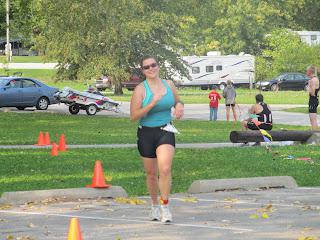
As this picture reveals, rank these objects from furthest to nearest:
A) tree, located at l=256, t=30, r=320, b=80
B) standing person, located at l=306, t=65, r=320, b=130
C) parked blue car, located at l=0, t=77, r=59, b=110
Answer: tree, located at l=256, t=30, r=320, b=80
parked blue car, located at l=0, t=77, r=59, b=110
standing person, located at l=306, t=65, r=320, b=130

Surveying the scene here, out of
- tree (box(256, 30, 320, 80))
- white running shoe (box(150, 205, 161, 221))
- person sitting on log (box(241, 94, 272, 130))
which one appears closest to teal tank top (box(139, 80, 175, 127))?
white running shoe (box(150, 205, 161, 221))

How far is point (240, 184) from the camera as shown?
48.9 ft

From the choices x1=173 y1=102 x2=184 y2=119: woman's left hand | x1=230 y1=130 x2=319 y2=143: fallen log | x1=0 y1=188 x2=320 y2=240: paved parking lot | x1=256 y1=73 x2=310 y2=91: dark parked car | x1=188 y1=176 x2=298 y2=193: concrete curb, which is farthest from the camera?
x1=256 y1=73 x2=310 y2=91: dark parked car

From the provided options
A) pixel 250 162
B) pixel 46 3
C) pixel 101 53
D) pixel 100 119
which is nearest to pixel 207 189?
pixel 250 162

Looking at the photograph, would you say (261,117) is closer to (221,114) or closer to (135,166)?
(135,166)

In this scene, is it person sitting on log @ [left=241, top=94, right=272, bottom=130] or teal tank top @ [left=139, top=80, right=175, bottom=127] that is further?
person sitting on log @ [left=241, top=94, right=272, bottom=130]

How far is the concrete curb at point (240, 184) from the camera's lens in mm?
14602

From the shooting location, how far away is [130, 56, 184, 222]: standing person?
11305mm

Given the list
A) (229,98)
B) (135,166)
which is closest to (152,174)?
(135,166)

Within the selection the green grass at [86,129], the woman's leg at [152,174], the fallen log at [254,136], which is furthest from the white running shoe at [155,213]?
the green grass at [86,129]

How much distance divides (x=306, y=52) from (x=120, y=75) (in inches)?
1111

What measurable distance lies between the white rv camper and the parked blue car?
40.5 m

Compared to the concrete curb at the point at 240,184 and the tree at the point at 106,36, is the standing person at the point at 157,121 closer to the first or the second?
the concrete curb at the point at 240,184

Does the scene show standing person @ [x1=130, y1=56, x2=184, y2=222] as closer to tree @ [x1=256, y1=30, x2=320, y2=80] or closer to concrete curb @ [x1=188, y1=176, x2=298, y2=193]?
concrete curb @ [x1=188, y1=176, x2=298, y2=193]
